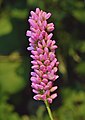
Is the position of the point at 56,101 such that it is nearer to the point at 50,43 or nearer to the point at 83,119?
the point at 83,119

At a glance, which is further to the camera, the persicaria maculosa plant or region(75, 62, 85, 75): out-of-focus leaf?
region(75, 62, 85, 75): out-of-focus leaf

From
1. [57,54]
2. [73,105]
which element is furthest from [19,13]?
[73,105]

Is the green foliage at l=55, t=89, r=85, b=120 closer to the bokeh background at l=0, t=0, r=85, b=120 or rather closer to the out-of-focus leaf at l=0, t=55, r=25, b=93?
the bokeh background at l=0, t=0, r=85, b=120

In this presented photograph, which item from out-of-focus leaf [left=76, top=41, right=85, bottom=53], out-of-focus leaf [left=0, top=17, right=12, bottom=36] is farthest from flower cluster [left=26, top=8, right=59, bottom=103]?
out-of-focus leaf [left=0, top=17, right=12, bottom=36]

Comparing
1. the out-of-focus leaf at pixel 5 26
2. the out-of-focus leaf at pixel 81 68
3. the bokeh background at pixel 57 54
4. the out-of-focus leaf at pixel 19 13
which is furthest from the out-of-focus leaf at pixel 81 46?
the out-of-focus leaf at pixel 5 26

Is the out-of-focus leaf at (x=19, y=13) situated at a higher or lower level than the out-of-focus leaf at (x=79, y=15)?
higher

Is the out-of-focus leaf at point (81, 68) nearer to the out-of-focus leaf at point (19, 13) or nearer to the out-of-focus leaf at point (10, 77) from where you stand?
the out-of-focus leaf at point (10, 77)

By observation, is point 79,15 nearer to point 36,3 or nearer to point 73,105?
point 36,3
